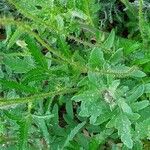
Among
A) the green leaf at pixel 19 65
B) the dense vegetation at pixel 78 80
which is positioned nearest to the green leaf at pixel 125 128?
the dense vegetation at pixel 78 80

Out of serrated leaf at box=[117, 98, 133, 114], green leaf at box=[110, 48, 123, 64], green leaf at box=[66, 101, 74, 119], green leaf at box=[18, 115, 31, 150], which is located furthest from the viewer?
green leaf at box=[66, 101, 74, 119]

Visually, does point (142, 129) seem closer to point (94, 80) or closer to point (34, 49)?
point (94, 80)

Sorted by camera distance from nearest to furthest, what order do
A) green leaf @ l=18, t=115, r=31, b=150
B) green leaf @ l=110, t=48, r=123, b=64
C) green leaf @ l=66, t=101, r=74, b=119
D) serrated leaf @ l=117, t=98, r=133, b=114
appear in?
green leaf @ l=18, t=115, r=31, b=150 < serrated leaf @ l=117, t=98, r=133, b=114 < green leaf @ l=110, t=48, r=123, b=64 < green leaf @ l=66, t=101, r=74, b=119

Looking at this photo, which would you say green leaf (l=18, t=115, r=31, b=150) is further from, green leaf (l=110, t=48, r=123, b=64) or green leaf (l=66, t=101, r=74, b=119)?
green leaf (l=66, t=101, r=74, b=119)

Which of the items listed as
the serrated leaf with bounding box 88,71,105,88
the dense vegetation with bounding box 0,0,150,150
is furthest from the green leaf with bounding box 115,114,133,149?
the serrated leaf with bounding box 88,71,105,88

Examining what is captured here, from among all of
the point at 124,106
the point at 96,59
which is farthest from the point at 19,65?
the point at 124,106

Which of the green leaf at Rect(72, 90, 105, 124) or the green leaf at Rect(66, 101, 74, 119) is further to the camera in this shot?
the green leaf at Rect(66, 101, 74, 119)

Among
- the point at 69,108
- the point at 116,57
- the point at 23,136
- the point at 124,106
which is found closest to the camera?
the point at 23,136
